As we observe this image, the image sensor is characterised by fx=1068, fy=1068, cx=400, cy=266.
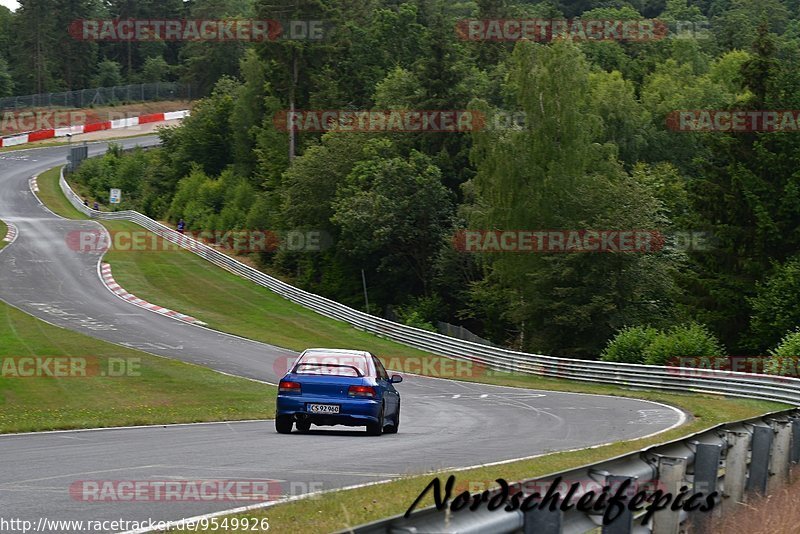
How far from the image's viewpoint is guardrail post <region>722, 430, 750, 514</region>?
328 inches

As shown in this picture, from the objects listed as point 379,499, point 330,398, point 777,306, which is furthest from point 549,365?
point 379,499

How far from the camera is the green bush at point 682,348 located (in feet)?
120

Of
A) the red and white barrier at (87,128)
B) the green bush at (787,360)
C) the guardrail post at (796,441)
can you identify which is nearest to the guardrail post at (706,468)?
the guardrail post at (796,441)

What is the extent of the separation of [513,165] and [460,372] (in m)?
14.6

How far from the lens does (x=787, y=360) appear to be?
102 feet

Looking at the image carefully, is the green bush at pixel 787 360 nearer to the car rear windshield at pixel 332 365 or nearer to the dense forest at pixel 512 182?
the dense forest at pixel 512 182

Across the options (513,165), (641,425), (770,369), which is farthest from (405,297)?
(641,425)

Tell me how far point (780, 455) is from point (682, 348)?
27517 millimetres

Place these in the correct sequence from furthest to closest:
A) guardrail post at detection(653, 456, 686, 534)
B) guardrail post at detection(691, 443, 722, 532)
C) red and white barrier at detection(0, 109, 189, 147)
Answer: red and white barrier at detection(0, 109, 189, 147), guardrail post at detection(691, 443, 722, 532), guardrail post at detection(653, 456, 686, 534)

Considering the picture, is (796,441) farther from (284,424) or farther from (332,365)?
(284,424)

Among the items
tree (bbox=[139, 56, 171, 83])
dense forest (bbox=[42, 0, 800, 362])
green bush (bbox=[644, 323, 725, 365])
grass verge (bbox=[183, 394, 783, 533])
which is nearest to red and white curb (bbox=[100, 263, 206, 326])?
dense forest (bbox=[42, 0, 800, 362])

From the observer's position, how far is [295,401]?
16344 mm

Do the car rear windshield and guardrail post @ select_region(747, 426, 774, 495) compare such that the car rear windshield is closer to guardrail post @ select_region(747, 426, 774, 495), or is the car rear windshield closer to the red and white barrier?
guardrail post @ select_region(747, 426, 774, 495)

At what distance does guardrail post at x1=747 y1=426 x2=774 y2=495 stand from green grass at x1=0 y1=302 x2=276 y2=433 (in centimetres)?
1185
